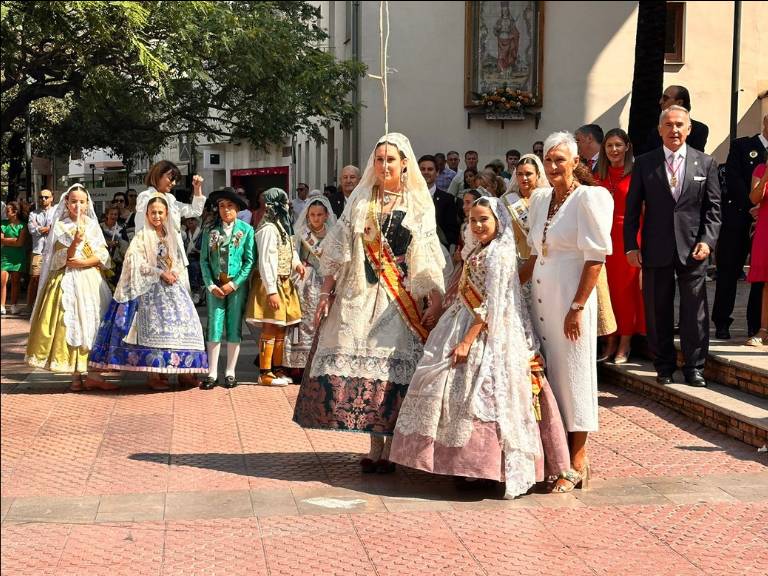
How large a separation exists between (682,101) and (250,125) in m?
10.5

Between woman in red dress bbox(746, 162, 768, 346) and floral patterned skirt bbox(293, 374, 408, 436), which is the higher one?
woman in red dress bbox(746, 162, 768, 346)

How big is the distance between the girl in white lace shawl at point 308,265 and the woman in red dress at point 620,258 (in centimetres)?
261

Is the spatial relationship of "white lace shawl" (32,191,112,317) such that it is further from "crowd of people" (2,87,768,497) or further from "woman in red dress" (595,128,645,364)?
"woman in red dress" (595,128,645,364)

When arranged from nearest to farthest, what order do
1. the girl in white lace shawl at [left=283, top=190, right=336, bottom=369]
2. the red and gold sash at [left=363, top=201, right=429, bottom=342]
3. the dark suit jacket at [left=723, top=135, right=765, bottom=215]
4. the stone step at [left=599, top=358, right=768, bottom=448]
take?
the red and gold sash at [left=363, top=201, right=429, bottom=342]
the stone step at [left=599, top=358, right=768, bottom=448]
the dark suit jacket at [left=723, top=135, right=765, bottom=215]
the girl in white lace shawl at [left=283, top=190, right=336, bottom=369]

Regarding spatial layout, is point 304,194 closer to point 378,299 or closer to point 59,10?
point 59,10

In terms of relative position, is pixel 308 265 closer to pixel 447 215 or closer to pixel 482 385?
pixel 447 215

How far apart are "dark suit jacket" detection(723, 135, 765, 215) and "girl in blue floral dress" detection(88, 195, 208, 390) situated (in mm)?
4833

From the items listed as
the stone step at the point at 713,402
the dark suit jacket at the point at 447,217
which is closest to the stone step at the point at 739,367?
the stone step at the point at 713,402

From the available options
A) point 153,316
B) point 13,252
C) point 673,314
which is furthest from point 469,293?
point 13,252

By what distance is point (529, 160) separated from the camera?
8406 millimetres

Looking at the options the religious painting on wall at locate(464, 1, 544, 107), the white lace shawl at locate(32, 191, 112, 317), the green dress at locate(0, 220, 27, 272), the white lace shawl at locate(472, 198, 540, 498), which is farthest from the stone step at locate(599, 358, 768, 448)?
the religious painting on wall at locate(464, 1, 544, 107)

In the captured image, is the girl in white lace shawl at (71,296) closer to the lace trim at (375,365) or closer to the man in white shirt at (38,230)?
the lace trim at (375,365)

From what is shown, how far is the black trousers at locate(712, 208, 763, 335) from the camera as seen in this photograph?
10.5 meters

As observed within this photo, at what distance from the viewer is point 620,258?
10.3m
